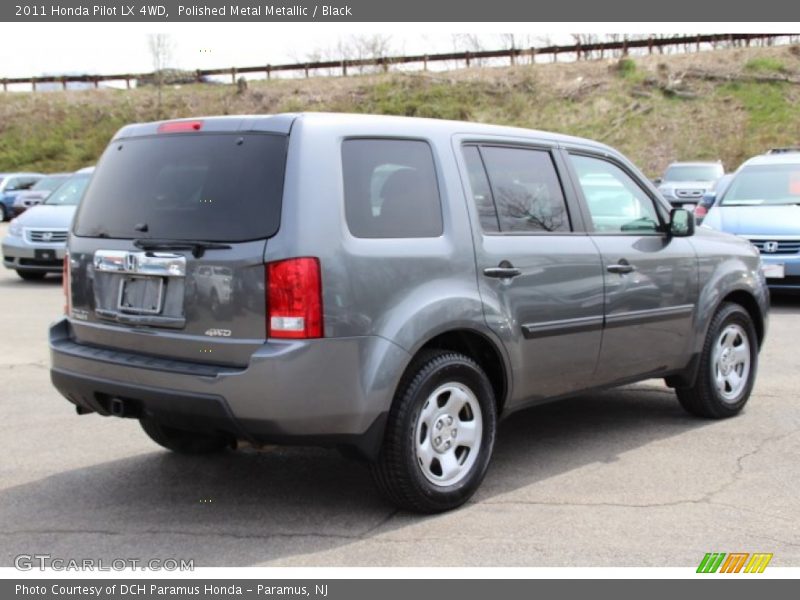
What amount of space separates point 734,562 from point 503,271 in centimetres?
173

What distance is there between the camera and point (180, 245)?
14.5 feet

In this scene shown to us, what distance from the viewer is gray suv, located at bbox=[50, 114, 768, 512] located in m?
4.21

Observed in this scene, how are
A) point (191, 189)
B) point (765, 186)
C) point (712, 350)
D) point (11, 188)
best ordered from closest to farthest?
1. point (191, 189)
2. point (712, 350)
3. point (765, 186)
4. point (11, 188)

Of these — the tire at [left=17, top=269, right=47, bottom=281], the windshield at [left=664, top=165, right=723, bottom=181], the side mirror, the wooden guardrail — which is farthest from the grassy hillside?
the side mirror

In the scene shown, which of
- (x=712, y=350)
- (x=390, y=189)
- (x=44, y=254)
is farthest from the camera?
(x=44, y=254)

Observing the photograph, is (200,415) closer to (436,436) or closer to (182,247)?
(182,247)

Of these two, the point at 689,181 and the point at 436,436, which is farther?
the point at 689,181

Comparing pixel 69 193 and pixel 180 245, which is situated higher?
pixel 69 193

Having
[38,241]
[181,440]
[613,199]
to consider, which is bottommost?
[181,440]

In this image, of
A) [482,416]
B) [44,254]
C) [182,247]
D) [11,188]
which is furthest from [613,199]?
[11,188]

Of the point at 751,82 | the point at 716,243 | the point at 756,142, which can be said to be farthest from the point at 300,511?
the point at 751,82

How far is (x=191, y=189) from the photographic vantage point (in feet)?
14.8

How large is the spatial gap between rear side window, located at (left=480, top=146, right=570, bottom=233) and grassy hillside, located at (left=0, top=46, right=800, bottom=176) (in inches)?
1262
